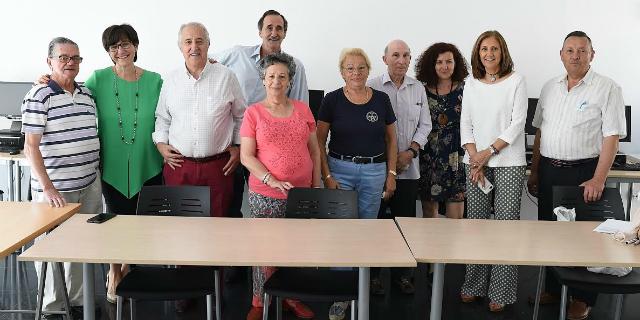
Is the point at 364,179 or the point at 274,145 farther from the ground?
the point at 274,145

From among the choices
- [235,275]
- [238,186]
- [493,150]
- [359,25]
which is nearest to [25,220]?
[238,186]

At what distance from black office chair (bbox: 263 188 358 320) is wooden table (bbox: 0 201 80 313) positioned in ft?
3.35

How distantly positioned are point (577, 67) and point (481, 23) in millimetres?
1791

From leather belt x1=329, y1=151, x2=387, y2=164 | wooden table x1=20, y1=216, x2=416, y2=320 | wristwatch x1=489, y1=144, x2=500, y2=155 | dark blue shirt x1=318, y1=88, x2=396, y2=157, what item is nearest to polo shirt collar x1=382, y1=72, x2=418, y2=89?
dark blue shirt x1=318, y1=88, x2=396, y2=157

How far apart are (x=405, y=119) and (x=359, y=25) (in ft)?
5.04

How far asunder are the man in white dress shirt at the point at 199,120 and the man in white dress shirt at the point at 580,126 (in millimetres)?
1803

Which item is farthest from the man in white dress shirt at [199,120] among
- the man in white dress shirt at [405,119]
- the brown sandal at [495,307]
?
the brown sandal at [495,307]

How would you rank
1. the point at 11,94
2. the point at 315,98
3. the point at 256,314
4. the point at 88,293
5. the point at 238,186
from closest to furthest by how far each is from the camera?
the point at 88,293 → the point at 256,314 → the point at 238,186 → the point at 315,98 → the point at 11,94

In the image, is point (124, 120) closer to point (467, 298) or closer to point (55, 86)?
point (55, 86)

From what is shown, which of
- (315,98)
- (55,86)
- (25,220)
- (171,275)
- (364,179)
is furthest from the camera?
(315,98)

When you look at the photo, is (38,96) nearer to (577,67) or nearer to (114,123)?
(114,123)

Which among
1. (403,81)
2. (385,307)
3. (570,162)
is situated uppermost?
(403,81)

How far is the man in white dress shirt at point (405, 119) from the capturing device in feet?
12.0

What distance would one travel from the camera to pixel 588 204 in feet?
10.4
